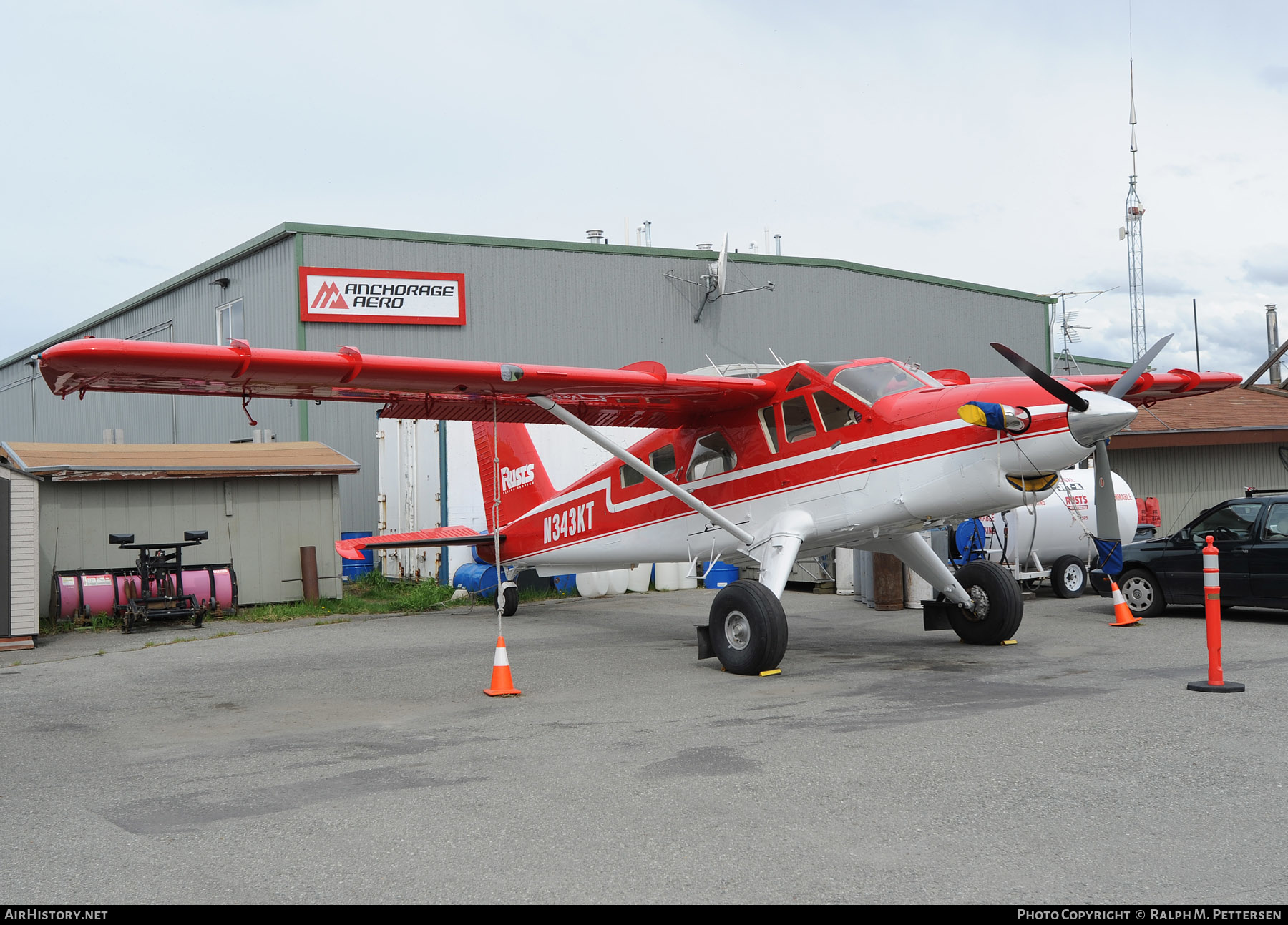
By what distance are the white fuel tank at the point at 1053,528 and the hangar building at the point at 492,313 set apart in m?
11.9

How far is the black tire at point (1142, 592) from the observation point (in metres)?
13.8

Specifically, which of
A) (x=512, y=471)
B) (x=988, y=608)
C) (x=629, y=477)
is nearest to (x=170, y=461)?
(x=512, y=471)

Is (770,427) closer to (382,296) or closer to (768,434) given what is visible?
(768,434)

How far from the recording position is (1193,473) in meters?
25.2

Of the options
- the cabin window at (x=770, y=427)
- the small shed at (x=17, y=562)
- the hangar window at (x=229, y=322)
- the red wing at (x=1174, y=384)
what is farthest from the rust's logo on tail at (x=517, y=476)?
the hangar window at (x=229, y=322)

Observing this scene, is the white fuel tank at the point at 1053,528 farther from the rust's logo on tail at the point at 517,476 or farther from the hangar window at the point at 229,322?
the hangar window at the point at 229,322

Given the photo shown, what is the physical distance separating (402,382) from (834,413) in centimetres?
411

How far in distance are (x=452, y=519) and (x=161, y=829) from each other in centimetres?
1384

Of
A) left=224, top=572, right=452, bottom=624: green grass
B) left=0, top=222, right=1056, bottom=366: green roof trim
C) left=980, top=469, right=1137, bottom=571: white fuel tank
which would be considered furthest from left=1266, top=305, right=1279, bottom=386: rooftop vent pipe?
left=224, top=572, right=452, bottom=624: green grass

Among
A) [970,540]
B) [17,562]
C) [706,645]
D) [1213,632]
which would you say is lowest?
[706,645]

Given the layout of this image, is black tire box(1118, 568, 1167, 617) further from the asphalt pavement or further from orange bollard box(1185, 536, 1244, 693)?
orange bollard box(1185, 536, 1244, 693)

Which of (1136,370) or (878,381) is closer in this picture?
(1136,370)

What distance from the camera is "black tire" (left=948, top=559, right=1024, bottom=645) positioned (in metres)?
10.8

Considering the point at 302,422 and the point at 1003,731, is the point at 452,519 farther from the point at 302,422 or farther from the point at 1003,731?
the point at 1003,731
